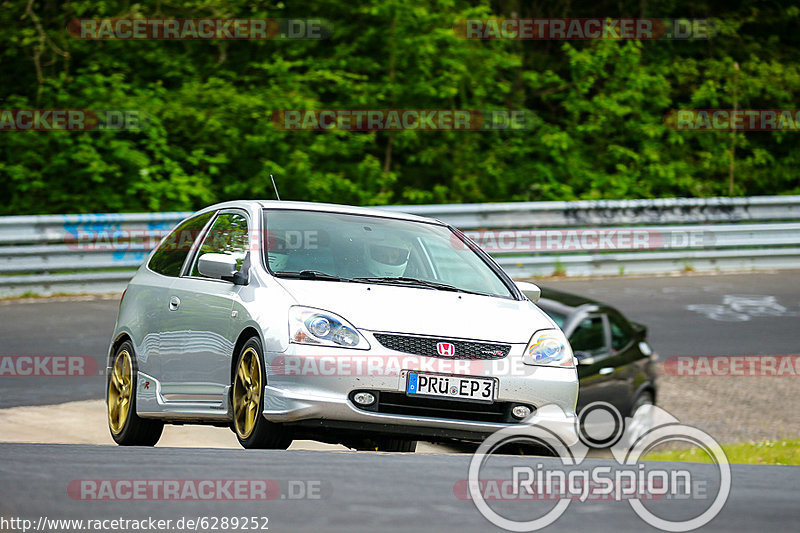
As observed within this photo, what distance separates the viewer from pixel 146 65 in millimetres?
20781

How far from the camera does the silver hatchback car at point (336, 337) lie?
657 cm

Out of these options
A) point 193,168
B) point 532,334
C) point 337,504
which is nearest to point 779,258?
point 193,168

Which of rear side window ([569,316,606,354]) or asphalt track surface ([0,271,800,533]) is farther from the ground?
asphalt track surface ([0,271,800,533])

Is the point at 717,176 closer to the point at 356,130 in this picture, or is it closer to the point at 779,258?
the point at 779,258

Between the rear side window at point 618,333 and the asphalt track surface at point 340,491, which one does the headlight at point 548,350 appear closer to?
the asphalt track surface at point 340,491

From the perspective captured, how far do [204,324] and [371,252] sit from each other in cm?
110

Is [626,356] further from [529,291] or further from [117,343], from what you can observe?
[117,343]

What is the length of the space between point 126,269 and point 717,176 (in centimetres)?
1160

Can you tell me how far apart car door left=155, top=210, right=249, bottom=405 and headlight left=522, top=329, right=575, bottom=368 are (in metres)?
1.67

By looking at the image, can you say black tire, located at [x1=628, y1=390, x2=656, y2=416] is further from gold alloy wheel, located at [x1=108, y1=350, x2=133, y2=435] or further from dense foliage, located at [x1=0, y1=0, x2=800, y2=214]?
dense foliage, located at [x1=0, y1=0, x2=800, y2=214]

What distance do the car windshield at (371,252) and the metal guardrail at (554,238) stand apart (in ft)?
29.6

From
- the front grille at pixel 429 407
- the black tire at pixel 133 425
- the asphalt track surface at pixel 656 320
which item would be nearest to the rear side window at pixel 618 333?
the asphalt track surface at pixel 656 320

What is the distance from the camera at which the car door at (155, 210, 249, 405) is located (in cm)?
723

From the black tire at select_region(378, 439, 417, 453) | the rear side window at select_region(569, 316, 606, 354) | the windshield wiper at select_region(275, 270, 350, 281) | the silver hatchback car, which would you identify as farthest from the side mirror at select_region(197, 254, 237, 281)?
the rear side window at select_region(569, 316, 606, 354)
